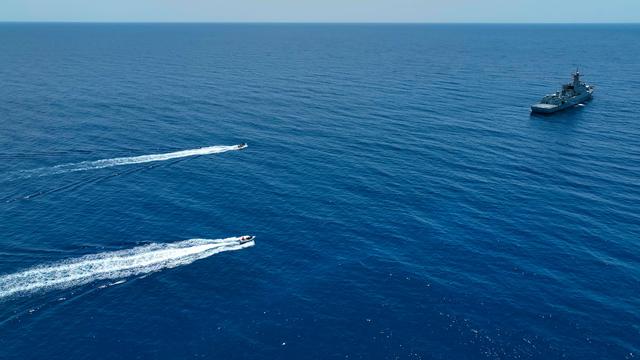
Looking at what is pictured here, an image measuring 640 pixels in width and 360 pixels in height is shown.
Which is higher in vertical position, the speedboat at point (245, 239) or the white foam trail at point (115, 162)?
the white foam trail at point (115, 162)

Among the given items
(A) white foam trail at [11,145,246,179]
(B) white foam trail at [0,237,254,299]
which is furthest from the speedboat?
(A) white foam trail at [11,145,246,179]

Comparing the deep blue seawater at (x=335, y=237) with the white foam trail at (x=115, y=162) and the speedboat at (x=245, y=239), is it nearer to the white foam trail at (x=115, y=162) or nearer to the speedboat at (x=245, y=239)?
the speedboat at (x=245, y=239)

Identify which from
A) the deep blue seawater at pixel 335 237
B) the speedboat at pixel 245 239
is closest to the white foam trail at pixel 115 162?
the deep blue seawater at pixel 335 237

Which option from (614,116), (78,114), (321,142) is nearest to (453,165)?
(321,142)

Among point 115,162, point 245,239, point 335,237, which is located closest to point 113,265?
point 245,239

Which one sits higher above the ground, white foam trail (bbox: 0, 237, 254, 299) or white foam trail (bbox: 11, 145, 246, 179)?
white foam trail (bbox: 11, 145, 246, 179)

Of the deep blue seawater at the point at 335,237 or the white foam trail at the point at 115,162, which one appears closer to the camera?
the deep blue seawater at the point at 335,237

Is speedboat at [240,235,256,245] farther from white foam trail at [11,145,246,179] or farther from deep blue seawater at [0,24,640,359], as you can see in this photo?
white foam trail at [11,145,246,179]
